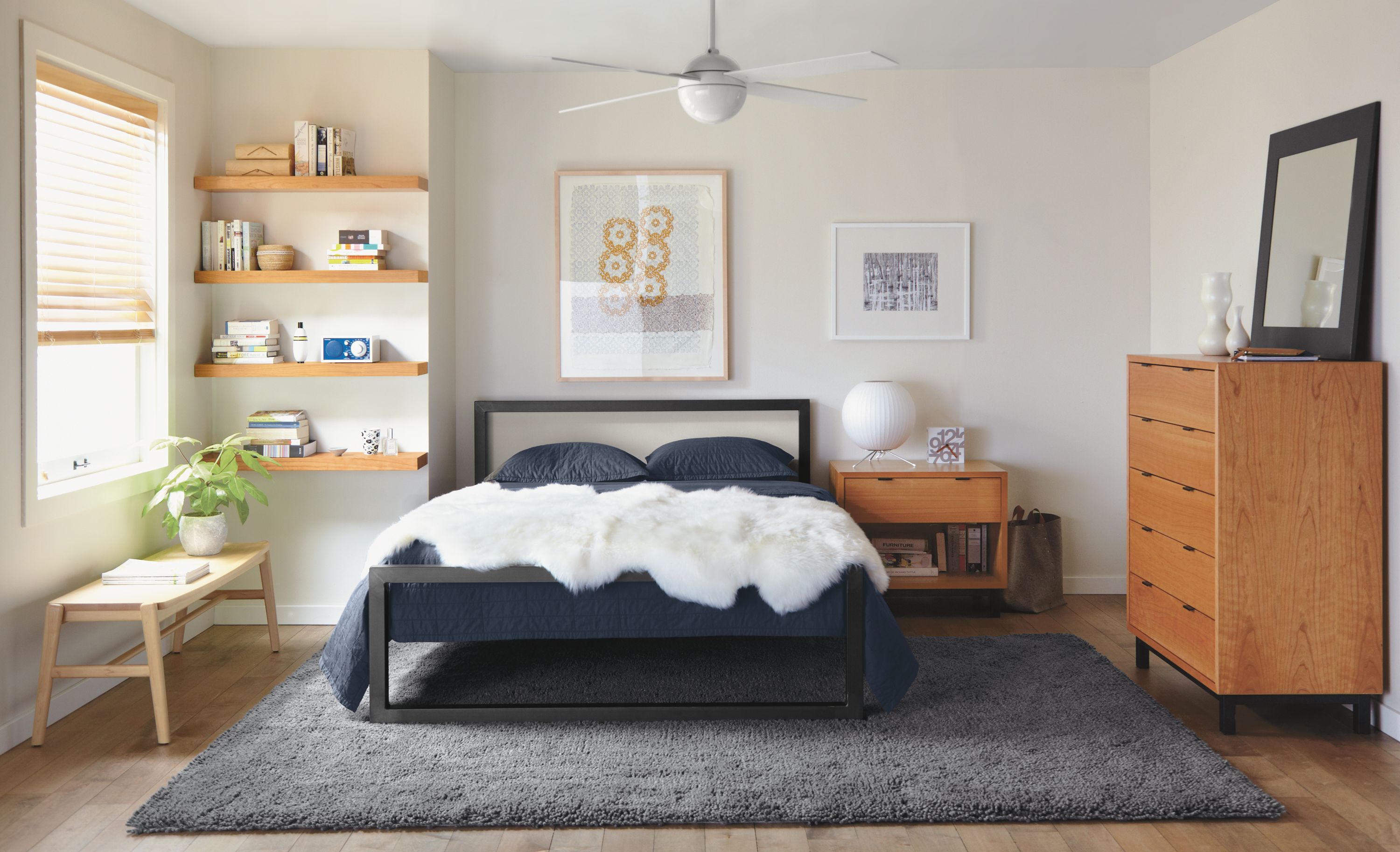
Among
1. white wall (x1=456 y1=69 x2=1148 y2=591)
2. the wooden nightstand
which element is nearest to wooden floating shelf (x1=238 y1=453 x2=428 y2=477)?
white wall (x1=456 y1=69 x2=1148 y2=591)

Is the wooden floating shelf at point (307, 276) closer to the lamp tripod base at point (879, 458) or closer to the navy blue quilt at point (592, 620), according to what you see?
the navy blue quilt at point (592, 620)

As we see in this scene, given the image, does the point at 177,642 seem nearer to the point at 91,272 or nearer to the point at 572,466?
the point at 91,272

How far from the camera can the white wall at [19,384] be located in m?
2.95

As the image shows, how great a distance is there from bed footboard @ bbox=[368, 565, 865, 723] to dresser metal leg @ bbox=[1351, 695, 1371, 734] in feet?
4.92

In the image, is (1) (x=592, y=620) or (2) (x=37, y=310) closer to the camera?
(1) (x=592, y=620)

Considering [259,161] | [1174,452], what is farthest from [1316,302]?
[259,161]

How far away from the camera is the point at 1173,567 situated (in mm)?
3193

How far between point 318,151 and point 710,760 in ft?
10.0

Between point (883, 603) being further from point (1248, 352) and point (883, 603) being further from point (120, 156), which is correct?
point (120, 156)

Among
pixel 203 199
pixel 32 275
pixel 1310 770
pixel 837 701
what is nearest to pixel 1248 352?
pixel 1310 770

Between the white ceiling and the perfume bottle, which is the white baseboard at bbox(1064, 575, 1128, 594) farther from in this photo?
the perfume bottle

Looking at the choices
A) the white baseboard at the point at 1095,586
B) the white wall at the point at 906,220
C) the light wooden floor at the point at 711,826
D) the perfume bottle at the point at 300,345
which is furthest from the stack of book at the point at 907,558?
the perfume bottle at the point at 300,345

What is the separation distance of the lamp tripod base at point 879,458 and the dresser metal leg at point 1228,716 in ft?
5.64

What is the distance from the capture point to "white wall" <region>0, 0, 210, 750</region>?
9.66 feet
